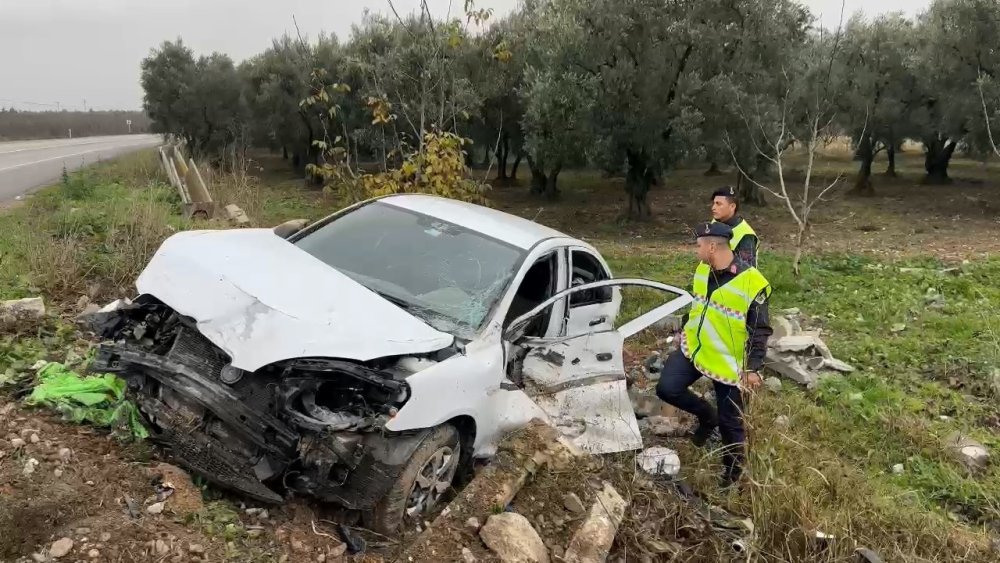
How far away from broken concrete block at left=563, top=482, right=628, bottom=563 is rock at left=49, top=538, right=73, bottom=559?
210 cm

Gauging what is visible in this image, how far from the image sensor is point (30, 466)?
328 centimetres

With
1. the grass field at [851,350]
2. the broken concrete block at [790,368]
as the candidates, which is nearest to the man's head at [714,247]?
the grass field at [851,350]

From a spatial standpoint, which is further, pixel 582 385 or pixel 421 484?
pixel 582 385

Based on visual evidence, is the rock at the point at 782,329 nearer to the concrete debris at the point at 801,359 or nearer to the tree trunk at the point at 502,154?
the concrete debris at the point at 801,359

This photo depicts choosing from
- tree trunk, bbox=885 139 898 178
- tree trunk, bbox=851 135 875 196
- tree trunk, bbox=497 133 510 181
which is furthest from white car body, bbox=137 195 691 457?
tree trunk, bbox=885 139 898 178

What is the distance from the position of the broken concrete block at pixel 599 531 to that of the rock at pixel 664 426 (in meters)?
1.46

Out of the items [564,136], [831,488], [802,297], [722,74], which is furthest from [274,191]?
[831,488]

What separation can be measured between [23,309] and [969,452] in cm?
684

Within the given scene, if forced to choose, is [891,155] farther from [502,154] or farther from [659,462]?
[659,462]

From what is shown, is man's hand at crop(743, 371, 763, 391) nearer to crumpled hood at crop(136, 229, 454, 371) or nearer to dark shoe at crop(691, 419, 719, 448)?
dark shoe at crop(691, 419, 719, 448)

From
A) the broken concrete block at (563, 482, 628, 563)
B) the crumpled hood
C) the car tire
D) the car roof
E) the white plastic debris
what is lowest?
the white plastic debris

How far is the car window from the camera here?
5.03 m

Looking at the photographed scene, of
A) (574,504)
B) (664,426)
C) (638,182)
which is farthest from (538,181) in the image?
(574,504)

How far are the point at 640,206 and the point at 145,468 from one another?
1647 cm
